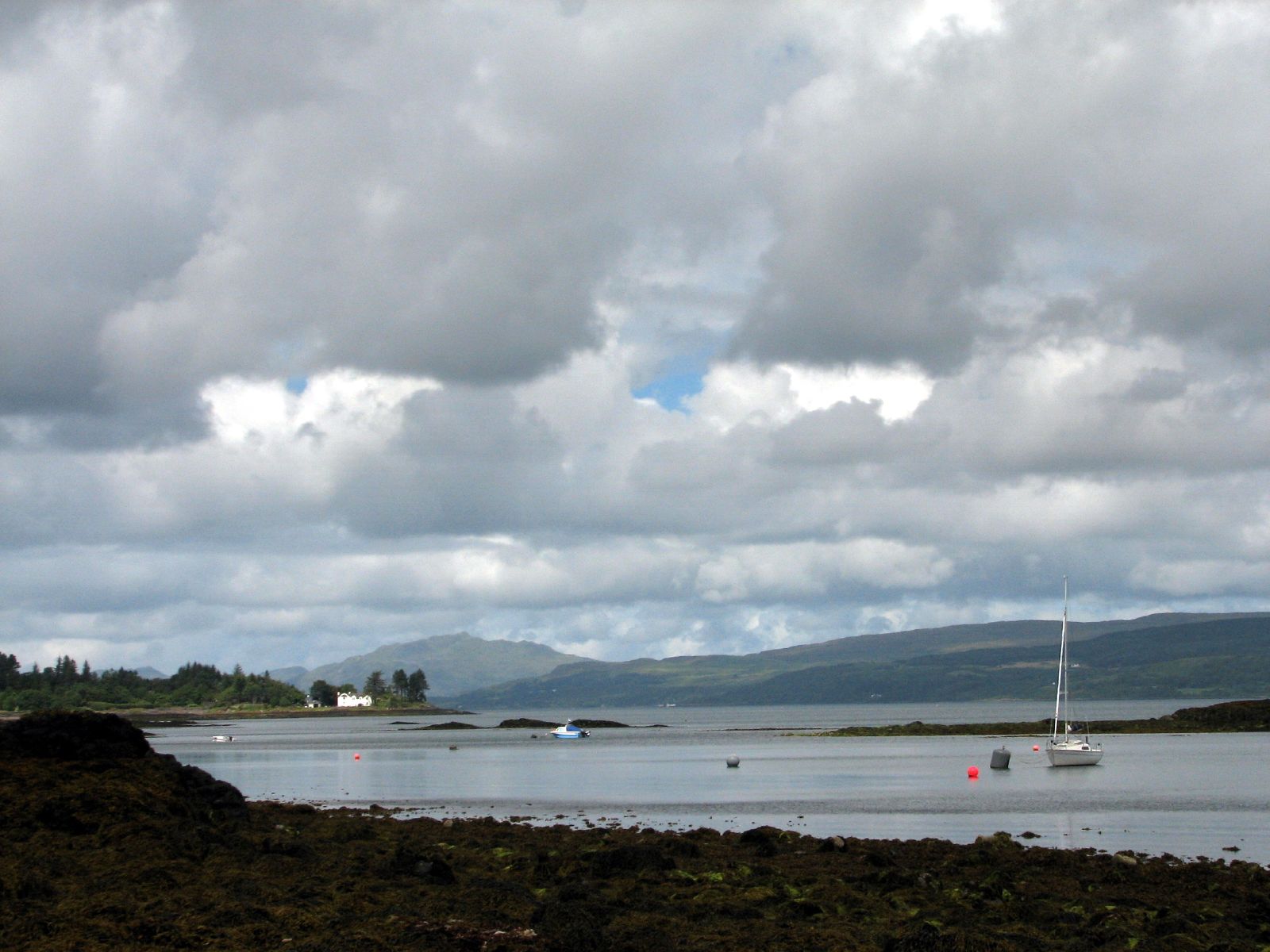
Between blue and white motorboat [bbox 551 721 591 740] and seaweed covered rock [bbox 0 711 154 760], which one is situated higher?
seaweed covered rock [bbox 0 711 154 760]

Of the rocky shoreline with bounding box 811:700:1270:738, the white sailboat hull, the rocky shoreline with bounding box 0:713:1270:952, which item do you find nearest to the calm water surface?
the white sailboat hull

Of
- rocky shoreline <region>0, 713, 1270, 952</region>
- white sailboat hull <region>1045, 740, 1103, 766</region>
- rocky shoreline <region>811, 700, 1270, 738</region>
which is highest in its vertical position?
rocky shoreline <region>0, 713, 1270, 952</region>

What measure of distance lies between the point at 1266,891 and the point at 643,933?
1506 cm

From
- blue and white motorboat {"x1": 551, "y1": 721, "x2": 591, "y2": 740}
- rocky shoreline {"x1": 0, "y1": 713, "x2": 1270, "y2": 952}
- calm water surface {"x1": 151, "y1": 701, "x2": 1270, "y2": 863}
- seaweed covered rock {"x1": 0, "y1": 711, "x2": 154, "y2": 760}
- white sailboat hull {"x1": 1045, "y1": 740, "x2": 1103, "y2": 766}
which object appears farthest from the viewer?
blue and white motorboat {"x1": 551, "y1": 721, "x2": 591, "y2": 740}

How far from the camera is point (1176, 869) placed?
30.6m

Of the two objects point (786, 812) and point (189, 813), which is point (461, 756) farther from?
point (189, 813)

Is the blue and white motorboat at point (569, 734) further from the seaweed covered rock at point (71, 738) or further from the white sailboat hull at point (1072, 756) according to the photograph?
the seaweed covered rock at point (71, 738)

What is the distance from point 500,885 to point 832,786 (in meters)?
43.8

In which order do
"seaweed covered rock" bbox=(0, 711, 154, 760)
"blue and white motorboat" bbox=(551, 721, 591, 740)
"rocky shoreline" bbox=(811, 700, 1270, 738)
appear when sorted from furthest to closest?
"blue and white motorboat" bbox=(551, 721, 591, 740) → "rocky shoreline" bbox=(811, 700, 1270, 738) → "seaweed covered rock" bbox=(0, 711, 154, 760)

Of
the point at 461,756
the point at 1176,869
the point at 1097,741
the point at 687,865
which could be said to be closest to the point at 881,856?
the point at 687,865

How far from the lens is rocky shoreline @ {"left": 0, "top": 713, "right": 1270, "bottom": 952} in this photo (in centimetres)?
2092

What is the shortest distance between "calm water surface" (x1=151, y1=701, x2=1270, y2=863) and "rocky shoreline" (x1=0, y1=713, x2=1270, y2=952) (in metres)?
8.18

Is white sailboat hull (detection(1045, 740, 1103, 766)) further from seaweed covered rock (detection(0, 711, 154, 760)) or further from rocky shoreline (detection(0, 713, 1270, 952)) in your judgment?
seaweed covered rock (detection(0, 711, 154, 760))

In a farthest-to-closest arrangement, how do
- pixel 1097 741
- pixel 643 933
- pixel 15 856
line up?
pixel 1097 741 < pixel 15 856 < pixel 643 933
